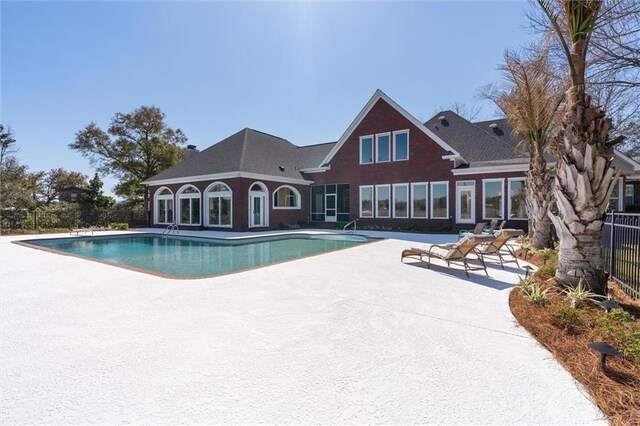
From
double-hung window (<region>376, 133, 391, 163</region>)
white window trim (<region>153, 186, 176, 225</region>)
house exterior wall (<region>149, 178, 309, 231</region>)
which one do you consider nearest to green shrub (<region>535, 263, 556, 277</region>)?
double-hung window (<region>376, 133, 391, 163</region>)

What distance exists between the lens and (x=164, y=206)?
2488 cm

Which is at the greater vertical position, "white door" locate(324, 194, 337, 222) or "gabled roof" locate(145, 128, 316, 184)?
"gabled roof" locate(145, 128, 316, 184)

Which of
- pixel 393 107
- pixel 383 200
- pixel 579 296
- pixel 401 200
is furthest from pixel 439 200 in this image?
pixel 579 296

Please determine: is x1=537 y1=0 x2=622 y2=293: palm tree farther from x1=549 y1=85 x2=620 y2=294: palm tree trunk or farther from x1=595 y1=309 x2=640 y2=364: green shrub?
x1=595 y1=309 x2=640 y2=364: green shrub

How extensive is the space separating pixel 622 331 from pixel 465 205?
16.4 metres

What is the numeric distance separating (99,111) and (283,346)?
37968mm

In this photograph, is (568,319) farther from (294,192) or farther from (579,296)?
(294,192)

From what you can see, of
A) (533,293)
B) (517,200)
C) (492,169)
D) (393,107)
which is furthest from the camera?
(393,107)

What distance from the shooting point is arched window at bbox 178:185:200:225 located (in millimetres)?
22703

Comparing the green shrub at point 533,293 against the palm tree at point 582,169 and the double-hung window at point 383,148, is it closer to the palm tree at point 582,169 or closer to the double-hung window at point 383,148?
the palm tree at point 582,169

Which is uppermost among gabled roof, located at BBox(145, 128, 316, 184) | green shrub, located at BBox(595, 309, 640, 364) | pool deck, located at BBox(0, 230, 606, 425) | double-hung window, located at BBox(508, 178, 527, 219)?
gabled roof, located at BBox(145, 128, 316, 184)

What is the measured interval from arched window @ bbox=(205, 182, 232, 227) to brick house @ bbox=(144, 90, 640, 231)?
7 centimetres

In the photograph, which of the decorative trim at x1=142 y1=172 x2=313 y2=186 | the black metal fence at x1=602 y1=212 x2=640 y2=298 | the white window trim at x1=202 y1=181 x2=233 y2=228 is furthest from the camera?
the white window trim at x1=202 y1=181 x2=233 y2=228

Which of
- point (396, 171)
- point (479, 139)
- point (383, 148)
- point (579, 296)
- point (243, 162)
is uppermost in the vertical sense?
point (479, 139)
